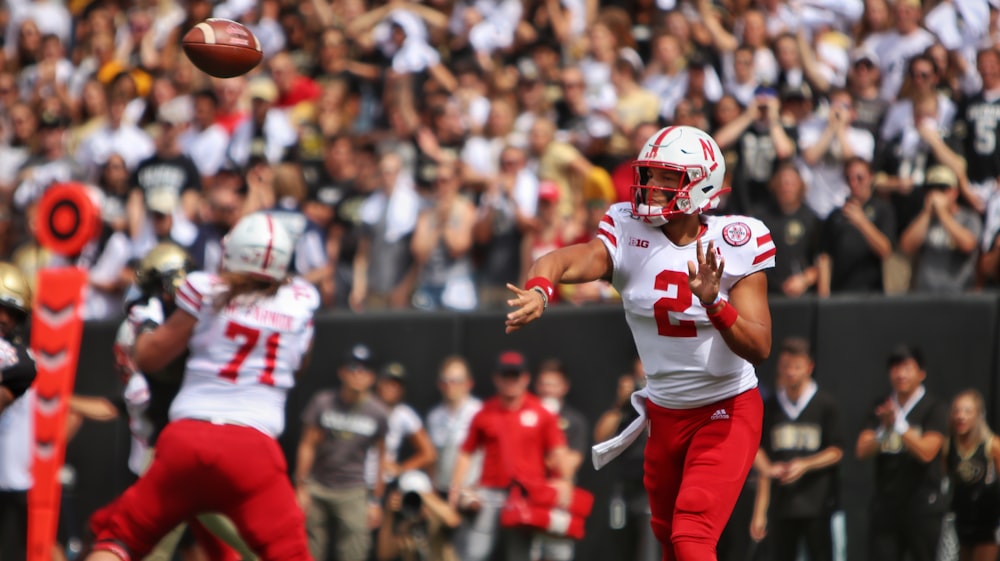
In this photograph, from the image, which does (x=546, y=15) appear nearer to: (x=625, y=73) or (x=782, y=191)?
(x=625, y=73)

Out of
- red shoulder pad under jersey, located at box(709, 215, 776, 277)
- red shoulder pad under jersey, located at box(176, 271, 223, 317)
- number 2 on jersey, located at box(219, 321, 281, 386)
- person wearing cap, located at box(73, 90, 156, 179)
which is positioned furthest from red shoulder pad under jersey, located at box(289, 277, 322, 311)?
person wearing cap, located at box(73, 90, 156, 179)

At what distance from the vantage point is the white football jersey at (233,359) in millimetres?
6816

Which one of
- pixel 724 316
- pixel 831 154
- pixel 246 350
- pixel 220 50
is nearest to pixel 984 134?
pixel 831 154

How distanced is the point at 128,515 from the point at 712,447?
2492 mm

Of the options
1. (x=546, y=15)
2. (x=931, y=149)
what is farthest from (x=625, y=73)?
(x=931, y=149)

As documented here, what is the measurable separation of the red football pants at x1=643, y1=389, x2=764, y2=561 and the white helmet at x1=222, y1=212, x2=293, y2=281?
1801 mm

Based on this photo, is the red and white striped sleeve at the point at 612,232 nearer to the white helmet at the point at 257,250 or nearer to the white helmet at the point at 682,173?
the white helmet at the point at 682,173

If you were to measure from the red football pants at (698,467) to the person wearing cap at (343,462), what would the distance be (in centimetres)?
375

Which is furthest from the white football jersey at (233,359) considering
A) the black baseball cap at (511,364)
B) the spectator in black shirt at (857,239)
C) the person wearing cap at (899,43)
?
the person wearing cap at (899,43)

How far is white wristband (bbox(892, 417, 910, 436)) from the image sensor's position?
952 centimetres

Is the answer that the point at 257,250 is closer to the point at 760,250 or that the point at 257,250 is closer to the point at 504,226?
the point at 760,250

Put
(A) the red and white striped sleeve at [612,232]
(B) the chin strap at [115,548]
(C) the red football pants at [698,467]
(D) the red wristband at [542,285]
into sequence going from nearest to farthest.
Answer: (D) the red wristband at [542,285] < (C) the red football pants at [698,467] < (A) the red and white striped sleeve at [612,232] < (B) the chin strap at [115,548]

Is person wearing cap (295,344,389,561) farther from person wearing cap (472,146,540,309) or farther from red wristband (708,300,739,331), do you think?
red wristband (708,300,739,331)

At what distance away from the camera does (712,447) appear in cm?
618
